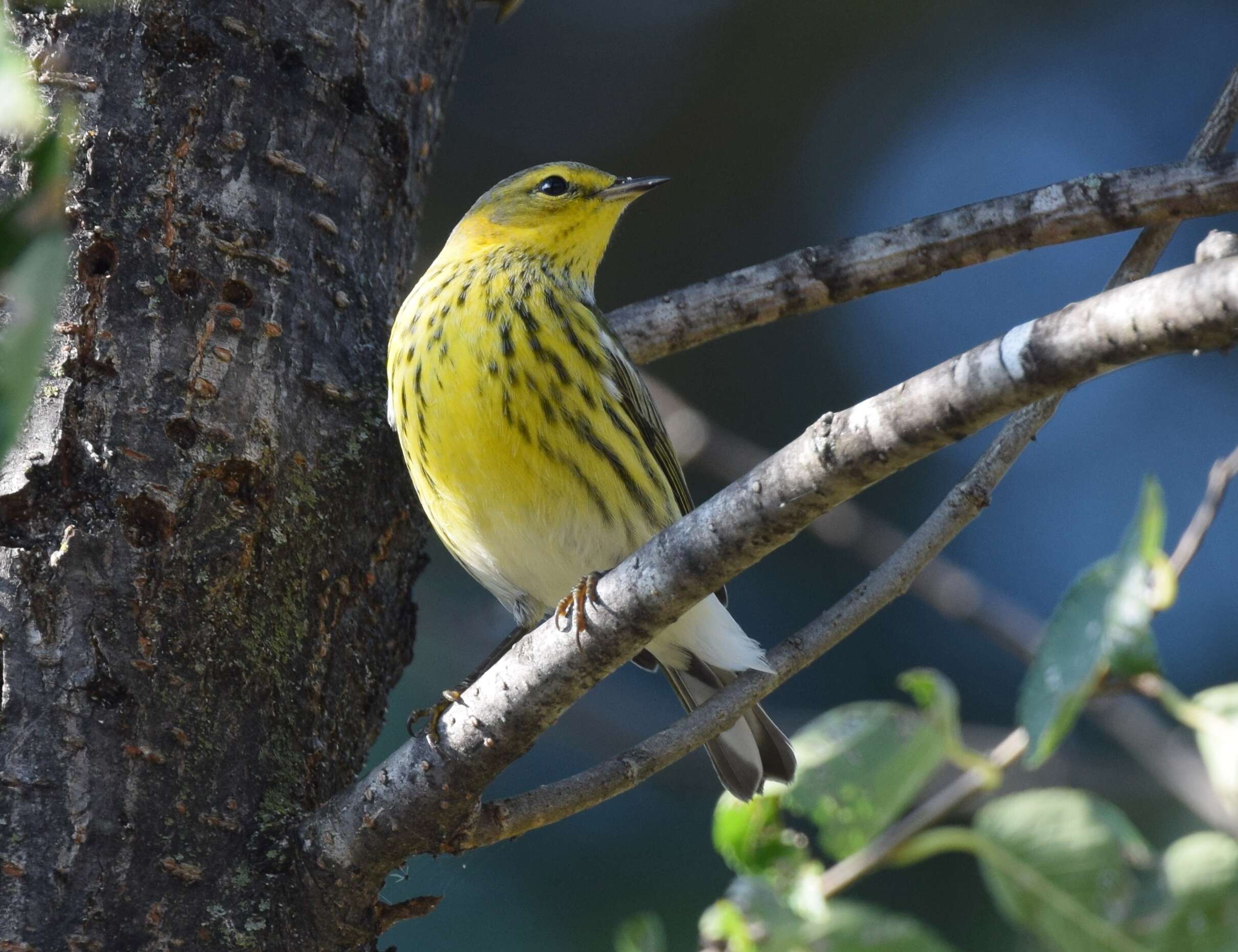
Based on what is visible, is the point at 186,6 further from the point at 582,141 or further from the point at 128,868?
the point at 582,141

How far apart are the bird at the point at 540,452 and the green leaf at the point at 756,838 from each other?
432 millimetres

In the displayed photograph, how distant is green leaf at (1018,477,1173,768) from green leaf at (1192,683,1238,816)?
4.8 inches

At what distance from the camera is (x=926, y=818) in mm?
2709

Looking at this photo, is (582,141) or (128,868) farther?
(582,141)

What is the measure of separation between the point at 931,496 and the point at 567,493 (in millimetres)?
Result: 5211

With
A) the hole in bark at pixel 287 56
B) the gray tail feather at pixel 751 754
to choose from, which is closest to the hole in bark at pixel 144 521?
the hole in bark at pixel 287 56

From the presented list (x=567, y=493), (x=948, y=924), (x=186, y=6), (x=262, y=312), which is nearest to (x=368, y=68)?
(x=186, y=6)

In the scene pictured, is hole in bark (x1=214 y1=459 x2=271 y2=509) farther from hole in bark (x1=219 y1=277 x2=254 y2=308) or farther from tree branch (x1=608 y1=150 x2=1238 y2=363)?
tree branch (x1=608 y1=150 x2=1238 y2=363)

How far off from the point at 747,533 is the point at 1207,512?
3.77 ft

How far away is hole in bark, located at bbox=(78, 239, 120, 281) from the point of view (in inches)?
104

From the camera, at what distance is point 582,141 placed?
8.59m

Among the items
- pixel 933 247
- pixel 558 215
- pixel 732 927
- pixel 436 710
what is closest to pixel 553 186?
pixel 558 215

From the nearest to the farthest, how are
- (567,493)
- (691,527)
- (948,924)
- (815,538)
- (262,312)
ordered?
(691,527) < (262,312) < (567,493) < (948,924) < (815,538)

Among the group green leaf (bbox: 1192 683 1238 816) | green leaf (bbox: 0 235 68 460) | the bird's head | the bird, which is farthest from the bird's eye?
green leaf (bbox: 0 235 68 460)
